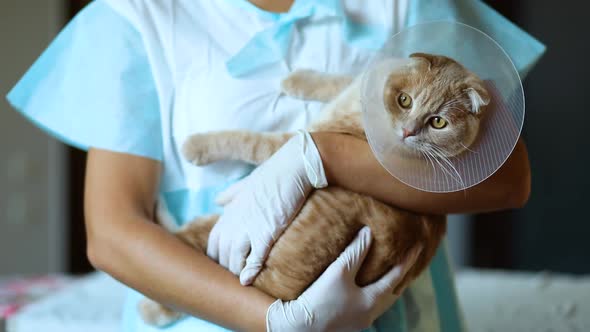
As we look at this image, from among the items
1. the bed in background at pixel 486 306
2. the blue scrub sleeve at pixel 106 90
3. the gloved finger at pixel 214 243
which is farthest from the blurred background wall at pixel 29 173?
the gloved finger at pixel 214 243

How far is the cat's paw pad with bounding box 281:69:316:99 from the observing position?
2.90ft

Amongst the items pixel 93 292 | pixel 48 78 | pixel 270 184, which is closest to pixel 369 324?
pixel 270 184

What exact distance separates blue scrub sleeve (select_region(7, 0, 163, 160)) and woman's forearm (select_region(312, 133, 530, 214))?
0.25 meters

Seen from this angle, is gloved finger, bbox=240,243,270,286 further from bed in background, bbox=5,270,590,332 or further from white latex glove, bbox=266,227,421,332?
bed in background, bbox=5,270,590,332

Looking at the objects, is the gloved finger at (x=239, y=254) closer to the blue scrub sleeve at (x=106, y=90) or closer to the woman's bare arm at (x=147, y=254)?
the woman's bare arm at (x=147, y=254)

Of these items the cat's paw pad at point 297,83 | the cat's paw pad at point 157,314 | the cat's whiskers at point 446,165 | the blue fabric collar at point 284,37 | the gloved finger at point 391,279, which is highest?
the blue fabric collar at point 284,37

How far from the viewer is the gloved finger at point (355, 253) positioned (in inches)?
31.6

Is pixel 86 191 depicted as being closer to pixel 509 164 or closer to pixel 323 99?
pixel 323 99

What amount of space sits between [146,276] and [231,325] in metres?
0.13

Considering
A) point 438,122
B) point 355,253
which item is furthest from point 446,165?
point 355,253

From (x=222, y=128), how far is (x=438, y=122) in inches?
12.1

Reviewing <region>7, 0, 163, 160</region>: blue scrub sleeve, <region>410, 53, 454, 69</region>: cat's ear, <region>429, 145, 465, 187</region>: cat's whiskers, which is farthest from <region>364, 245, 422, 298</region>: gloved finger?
<region>7, 0, 163, 160</region>: blue scrub sleeve

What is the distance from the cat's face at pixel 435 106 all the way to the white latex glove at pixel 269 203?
4.7 inches

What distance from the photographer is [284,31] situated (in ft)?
2.97
